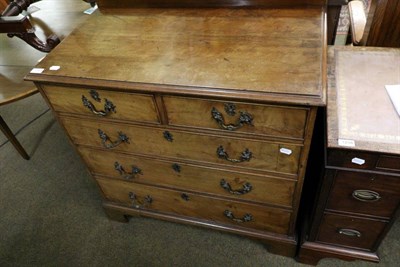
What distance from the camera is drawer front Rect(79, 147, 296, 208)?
3.11 feet

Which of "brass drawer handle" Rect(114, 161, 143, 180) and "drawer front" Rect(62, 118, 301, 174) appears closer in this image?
"drawer front" Rect(62, 118, 301, 174)

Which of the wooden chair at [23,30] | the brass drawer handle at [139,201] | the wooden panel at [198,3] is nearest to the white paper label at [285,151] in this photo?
the wooden panel at [198,3]

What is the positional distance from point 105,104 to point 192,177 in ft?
1.23

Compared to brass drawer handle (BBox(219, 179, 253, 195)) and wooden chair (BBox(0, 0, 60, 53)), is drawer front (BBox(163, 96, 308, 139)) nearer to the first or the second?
brass drawer handle (BBox(219, 179, 253, 195))

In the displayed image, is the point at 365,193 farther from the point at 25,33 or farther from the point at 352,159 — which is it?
the point at 25,33

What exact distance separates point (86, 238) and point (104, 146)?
0.60 metres

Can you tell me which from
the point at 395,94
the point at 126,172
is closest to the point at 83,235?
the point at 126,172

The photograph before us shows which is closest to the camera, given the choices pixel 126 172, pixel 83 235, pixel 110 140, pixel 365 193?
pixel 365 193

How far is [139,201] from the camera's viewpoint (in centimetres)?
126

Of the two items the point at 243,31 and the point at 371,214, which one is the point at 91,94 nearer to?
the point at 243,31

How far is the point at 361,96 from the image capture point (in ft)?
2.69

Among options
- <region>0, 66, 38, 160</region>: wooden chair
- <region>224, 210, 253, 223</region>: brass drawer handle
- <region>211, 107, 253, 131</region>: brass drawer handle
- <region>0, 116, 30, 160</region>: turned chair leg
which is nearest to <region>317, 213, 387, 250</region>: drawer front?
<region>224, 210, 253, 223</region>: brass drawer handle

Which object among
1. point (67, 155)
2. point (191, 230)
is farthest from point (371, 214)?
point (67, 155)

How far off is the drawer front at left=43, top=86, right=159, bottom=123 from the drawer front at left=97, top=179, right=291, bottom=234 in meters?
0.38
